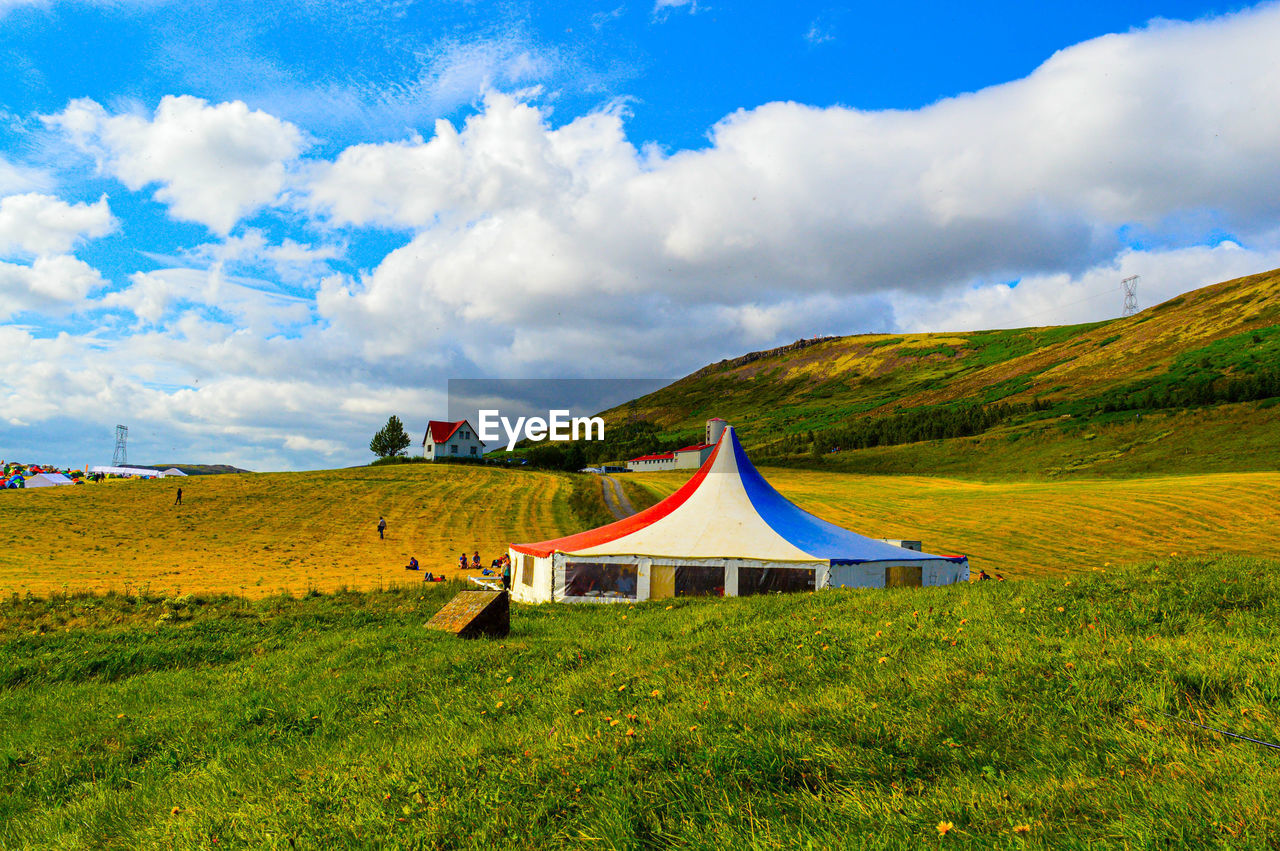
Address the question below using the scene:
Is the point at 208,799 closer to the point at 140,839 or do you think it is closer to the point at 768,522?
the point at 140,839

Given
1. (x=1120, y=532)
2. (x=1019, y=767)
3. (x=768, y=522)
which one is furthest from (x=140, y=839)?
(x=1120, y=532)

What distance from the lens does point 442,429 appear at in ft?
327

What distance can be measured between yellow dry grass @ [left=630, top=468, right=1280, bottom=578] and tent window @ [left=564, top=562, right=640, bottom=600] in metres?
15.9

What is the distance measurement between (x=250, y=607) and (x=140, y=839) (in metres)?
12.9

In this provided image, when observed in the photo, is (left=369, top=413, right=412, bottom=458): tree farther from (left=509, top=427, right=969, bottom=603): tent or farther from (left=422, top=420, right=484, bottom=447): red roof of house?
(left=509, top=427, right=969, bottom=603): tent

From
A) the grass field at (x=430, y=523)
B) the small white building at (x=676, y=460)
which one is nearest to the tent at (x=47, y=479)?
the grass field at (x=430, y=523)

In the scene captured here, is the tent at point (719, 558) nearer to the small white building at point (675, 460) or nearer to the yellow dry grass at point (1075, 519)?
the yellow dry grass at point (1075, 519)

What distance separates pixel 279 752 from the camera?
5.70 m

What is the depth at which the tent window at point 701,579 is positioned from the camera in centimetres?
1703

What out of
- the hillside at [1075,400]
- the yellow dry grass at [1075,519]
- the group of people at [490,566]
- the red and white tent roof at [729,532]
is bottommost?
the group of people at [490,566]

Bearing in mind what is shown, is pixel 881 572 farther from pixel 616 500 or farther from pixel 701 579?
pixel 616 500

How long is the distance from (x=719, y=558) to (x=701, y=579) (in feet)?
2.41

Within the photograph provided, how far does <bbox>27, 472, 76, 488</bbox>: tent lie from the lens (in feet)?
220

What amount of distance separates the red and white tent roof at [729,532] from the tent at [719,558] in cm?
3
